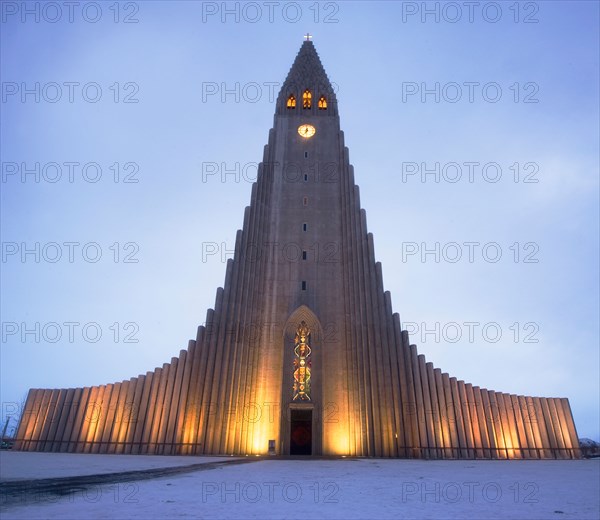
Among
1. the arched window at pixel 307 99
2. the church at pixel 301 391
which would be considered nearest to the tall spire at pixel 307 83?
the arched window at pixel 307 99

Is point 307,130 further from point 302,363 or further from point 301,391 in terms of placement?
point 301,391

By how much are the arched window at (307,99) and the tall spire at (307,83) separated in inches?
11.6

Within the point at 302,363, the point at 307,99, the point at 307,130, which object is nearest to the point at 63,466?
the point at 302,363

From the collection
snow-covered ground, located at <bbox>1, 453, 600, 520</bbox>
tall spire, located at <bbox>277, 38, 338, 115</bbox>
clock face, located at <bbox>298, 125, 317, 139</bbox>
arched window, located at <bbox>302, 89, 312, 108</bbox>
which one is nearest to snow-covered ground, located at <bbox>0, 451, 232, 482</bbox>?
snow-covered ground, located at <bbox>1, 453, 600, 520</bbox>

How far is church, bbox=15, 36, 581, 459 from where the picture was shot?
23828 mm

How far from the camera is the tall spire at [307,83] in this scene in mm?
34906

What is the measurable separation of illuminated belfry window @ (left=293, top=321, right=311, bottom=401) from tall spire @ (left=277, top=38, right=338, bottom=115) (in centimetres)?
1802

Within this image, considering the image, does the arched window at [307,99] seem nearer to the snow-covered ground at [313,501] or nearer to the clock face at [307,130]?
the clock face at [307,130]

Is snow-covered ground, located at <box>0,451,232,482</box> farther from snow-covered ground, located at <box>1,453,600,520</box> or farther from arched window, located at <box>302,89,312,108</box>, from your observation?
arched window, located at <box>302,89,312,108</box>

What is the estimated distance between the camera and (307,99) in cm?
3541

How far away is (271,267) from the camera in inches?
1109

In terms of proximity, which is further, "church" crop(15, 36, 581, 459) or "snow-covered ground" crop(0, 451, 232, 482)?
"church" crop(15, 36, 581, 459)

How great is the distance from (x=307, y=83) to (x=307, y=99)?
1.72 metres

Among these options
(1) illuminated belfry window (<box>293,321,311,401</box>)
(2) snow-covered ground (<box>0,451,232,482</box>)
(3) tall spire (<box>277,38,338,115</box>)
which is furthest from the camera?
(3) tall spire (<box>277,38,338,115</box>)
